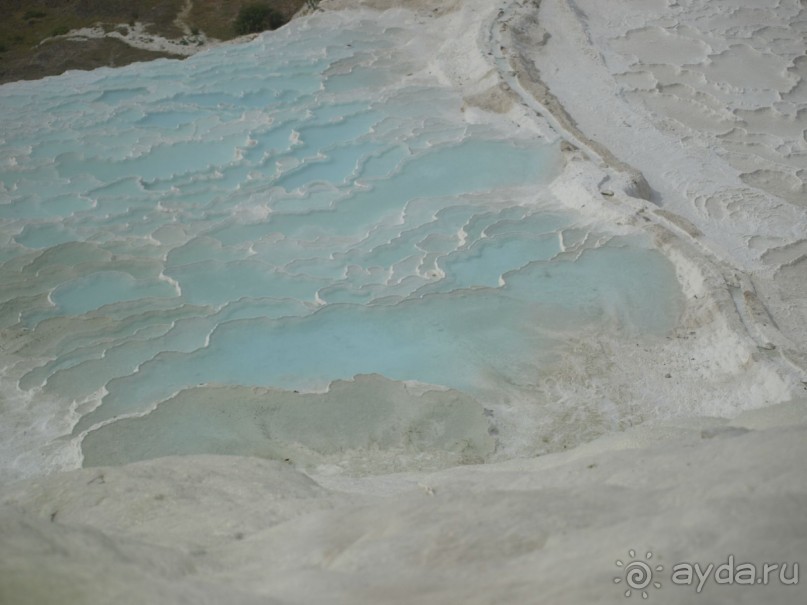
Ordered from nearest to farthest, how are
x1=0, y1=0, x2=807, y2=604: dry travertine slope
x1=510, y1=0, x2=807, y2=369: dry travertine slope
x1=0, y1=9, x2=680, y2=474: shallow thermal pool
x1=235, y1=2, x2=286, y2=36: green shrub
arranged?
x1=0, y1=0, x2=807, y2=604: dry travertine slope < x1=0, y1=9, x2=680, y2=474: shallow thermal pool < x1=510, y1=0, x2=807, y2=369: dry travertine slope < x1=235, y1=2, x2=286, y2=36: green shrub

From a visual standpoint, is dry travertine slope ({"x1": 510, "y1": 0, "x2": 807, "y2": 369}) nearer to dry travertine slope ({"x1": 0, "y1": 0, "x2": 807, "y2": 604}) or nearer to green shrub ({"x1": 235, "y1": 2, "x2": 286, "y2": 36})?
dry travertine slope ({"x1": 0, "y1": 0, "x2": 807, "y2": 604})

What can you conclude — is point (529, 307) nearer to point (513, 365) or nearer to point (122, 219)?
point (513, 365)

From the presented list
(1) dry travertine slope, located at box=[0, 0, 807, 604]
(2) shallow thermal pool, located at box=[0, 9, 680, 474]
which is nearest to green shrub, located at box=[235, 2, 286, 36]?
(2) shallow thermal pool, located at box=[0, 9, 680, 474]

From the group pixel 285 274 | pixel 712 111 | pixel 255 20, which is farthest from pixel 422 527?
pixel 255 20

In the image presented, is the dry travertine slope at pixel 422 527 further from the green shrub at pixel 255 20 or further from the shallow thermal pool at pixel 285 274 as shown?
the green shrub at pixel 255 20

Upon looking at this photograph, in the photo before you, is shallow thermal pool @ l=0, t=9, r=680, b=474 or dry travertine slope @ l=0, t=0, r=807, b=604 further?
shallow thermal pool @ l=0, t=9, r=680, b=474

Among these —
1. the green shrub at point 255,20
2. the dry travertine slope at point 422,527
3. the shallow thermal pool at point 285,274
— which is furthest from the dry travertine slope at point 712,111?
the green shrub at point 255,20

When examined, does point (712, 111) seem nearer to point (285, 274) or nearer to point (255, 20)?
point (285, 274)
